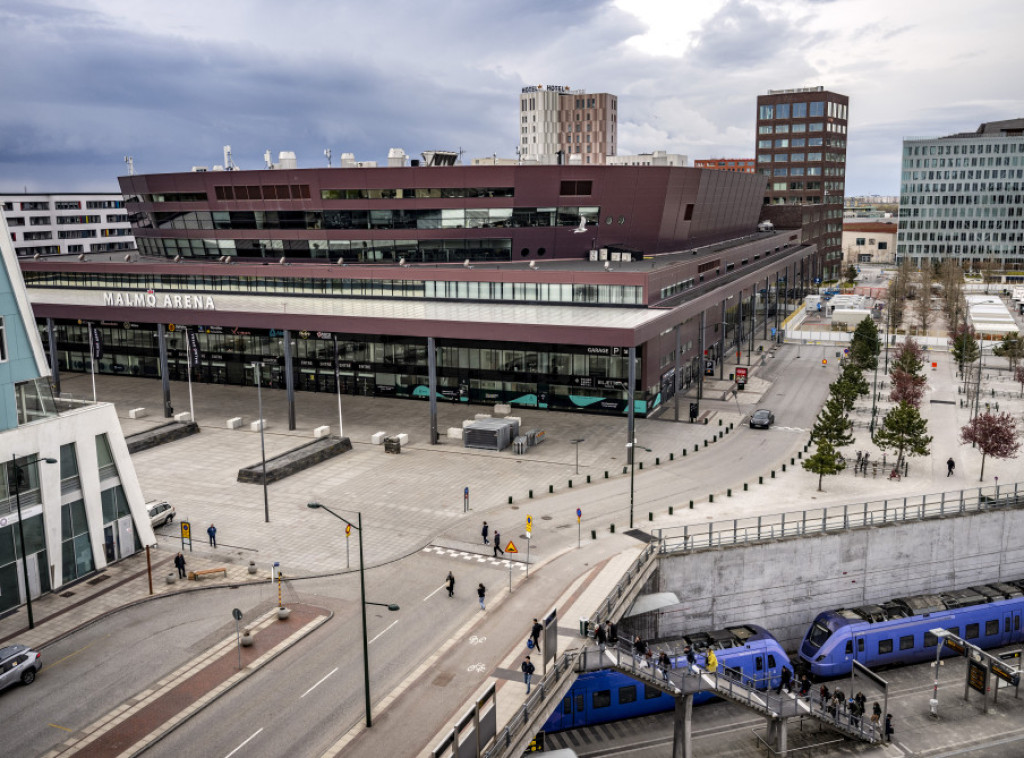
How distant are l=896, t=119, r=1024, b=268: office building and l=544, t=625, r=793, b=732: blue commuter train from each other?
180 m

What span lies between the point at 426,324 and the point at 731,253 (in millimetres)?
45917

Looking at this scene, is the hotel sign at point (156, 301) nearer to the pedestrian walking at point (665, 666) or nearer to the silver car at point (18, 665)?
the silver car at point (18, 665)

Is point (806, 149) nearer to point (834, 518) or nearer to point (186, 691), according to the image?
point (834, 518)

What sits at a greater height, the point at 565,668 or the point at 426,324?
the point at 426,324

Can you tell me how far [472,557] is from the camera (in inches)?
1633

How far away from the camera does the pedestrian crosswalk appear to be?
1588 inches

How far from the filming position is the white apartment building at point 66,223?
505 ft

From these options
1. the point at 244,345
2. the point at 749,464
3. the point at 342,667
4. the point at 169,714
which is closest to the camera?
Result: the point at 169,714

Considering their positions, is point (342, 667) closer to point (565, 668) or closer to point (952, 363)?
point (565, 668)

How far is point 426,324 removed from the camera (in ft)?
206

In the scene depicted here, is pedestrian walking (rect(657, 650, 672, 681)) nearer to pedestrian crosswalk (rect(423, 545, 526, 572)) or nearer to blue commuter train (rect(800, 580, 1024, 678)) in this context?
pedestrian crosswalk (rect(423, 545, 526, 572))

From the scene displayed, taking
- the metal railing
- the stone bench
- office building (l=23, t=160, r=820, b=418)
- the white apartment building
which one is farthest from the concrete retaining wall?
the white apartment building

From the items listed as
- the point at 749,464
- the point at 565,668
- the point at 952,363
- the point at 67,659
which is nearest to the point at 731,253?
the point at 952,363

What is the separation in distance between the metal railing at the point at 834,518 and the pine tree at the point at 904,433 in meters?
4.36
